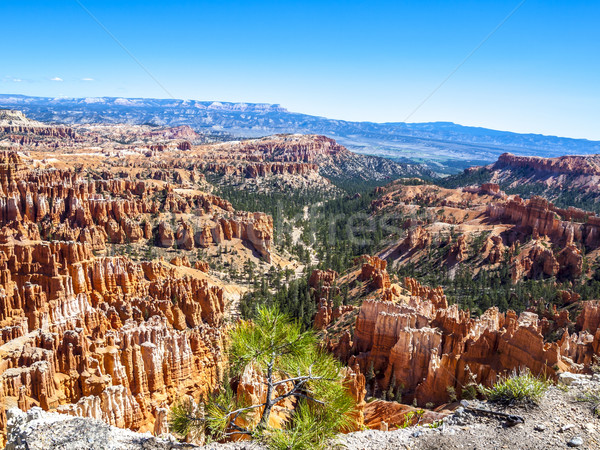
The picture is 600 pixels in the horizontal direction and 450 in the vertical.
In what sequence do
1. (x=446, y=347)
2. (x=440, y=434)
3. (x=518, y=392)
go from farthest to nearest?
(x=446, y=347)
(x=518, y=392)
(x=440, y=434)

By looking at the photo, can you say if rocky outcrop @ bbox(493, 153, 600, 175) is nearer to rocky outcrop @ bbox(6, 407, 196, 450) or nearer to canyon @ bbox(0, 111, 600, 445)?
canyon @ bbox(0, 111, 600, 445)

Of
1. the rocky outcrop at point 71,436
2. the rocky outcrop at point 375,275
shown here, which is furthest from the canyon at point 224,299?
the rocky outcrop at point 71,436

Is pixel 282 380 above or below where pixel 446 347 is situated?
above

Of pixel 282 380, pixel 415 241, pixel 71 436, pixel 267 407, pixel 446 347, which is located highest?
pixel 282 380

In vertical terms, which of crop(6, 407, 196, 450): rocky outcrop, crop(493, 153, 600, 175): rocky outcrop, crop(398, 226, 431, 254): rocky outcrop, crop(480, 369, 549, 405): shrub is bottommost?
crop(398, 226, 431, 254): rocky outcrop

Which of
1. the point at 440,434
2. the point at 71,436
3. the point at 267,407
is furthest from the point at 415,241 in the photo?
the point at 71,436

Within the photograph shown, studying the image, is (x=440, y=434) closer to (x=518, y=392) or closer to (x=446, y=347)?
(x=518, y=392)

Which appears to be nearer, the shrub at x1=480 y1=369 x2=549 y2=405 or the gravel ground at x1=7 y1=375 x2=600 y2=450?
the gravel ground at x1=7 y1=375 x2=600 y2=450

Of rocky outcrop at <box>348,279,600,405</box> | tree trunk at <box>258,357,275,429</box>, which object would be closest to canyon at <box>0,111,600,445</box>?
rocky outcrop at <box>348,279,600,405</box>

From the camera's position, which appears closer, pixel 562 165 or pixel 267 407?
pixel 267 407

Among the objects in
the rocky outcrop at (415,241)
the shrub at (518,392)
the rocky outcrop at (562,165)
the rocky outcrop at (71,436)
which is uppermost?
the rocky outcrop at (562,165)

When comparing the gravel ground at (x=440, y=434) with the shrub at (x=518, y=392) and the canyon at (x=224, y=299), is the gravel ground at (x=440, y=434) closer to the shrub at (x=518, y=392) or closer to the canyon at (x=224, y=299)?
the shrub at (x=518, y=392)
